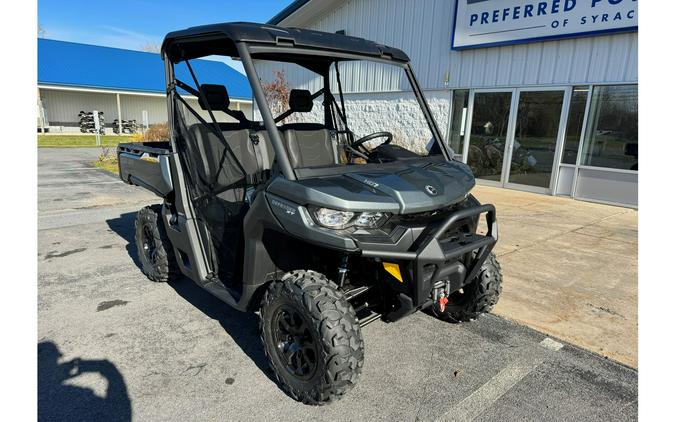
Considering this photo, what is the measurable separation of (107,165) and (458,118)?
35.5 feet

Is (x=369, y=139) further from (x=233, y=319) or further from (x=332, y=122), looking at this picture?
(x=233, y=319)

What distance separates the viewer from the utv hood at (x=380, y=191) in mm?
2170

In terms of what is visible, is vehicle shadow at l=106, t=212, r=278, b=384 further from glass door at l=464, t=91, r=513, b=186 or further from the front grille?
glass door at l=464, t=91, r=513, b=186

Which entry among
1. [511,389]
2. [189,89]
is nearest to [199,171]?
[189,89]

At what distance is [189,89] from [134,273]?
2.27 metres

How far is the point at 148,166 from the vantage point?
3.89 metres

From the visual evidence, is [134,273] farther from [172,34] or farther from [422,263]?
[422,263]

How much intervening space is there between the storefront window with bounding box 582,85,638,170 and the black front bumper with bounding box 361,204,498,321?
7.31 meters

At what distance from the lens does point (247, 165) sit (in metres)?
3.39

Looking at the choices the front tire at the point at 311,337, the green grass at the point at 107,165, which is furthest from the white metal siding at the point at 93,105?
the front tire at the point at 311,337

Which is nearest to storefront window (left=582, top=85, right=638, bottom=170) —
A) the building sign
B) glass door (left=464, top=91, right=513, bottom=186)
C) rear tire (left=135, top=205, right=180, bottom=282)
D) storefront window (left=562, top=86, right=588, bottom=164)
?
storefront window (left=562, top=86, right=588, bottom=164)

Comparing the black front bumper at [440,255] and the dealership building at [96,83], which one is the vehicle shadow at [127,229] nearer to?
the black front bumper at [440,255]

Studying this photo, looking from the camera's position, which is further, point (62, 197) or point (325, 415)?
point (62, 197)

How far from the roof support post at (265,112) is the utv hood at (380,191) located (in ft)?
0.29
